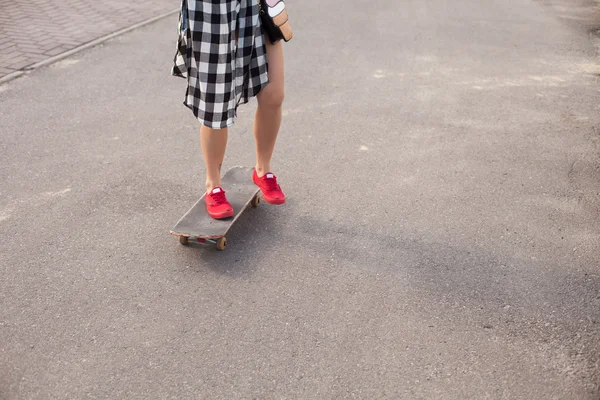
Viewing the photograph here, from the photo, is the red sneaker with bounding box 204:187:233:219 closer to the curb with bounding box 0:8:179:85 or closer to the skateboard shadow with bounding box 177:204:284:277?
the skateboard shadow with bounding box 177:204:284:277

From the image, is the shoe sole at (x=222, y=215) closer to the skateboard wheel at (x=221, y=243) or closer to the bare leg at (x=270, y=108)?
the skateboard wheel at (x=221, y=243)

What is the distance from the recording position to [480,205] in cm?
421

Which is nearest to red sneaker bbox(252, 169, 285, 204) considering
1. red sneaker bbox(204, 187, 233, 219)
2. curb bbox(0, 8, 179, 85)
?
red sneaker bbox(204, 187, 233, 219)

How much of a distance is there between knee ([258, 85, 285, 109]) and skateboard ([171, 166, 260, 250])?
60 cm

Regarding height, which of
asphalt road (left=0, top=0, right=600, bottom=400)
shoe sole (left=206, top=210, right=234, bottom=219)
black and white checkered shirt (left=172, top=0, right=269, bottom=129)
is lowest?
asphalt road (left=0, top=0, right=600, bottom=400)

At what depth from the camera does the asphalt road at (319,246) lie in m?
2.78

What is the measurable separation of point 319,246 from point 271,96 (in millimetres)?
912

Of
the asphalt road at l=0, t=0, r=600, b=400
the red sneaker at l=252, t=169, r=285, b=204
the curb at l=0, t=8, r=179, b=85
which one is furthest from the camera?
the curb at l=0, t=8, r=179, b=85

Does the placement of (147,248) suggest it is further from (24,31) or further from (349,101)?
(24,31)

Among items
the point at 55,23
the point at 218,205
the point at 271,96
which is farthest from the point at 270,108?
the point at 55,23

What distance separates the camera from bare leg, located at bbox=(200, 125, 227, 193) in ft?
11.8

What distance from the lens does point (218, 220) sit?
367 cm

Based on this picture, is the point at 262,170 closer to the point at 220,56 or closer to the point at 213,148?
the point at 213,148

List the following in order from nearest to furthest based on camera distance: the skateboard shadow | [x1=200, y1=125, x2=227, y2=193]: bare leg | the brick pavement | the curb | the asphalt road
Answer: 1. the asphalt road
2. the skateboard shadow
3. [x1=200, y1=125, x2=227, y2=193]: bare leg
4. the curb
5. the brick pavement
